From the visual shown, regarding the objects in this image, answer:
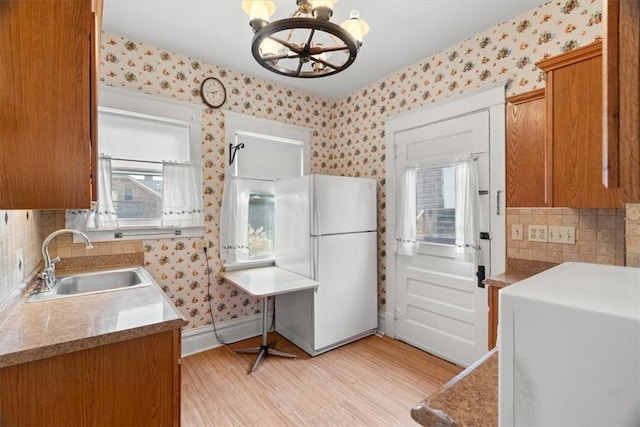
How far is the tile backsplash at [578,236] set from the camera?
180cm

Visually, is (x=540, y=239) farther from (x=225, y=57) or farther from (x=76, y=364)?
(x=225, y=57)

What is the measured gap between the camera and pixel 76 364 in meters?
1.14

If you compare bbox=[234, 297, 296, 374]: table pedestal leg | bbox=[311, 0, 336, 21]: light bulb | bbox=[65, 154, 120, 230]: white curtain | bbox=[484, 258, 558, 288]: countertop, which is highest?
bbox=[311, 0, 336, 21]: light bulb

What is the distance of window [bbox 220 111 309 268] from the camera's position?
296 centimetres

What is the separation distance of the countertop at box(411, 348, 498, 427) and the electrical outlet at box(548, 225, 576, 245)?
1.63 metres

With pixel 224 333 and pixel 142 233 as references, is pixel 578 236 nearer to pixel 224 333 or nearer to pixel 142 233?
pixel 224 333

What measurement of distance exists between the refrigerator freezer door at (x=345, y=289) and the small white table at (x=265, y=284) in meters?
0.22

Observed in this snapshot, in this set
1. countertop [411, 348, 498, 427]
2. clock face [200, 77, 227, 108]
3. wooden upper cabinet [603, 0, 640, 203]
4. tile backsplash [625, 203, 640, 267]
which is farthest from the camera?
clock face [200, 77, 227, 108]

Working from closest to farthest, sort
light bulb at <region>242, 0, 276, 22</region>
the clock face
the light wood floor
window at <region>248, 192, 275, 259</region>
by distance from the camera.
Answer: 1. light bulb at <region>242, 0, 276, 22</region>
2. the light wood floor
3. the clock face
4. window at <region>248, 192, 275, 259</region>

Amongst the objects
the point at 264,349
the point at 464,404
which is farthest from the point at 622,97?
the point at 264,349

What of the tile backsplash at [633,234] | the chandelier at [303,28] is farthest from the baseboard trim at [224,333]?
the chandelier at [303,28]

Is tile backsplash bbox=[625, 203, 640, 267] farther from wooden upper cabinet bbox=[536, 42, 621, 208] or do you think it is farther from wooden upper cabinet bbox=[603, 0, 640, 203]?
wooden upper cabinet bbox=[603, 0, 640, 203]

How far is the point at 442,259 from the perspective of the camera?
2.69 metres

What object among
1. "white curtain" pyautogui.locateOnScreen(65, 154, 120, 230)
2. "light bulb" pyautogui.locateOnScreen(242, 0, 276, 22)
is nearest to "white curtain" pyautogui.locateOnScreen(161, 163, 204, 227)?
"white curtain" pyautogui.locateOnScreen(65, 154, 120, 230)
